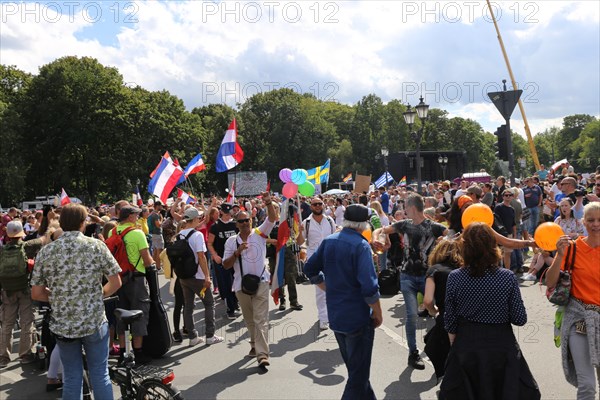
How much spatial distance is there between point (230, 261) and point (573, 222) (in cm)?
533

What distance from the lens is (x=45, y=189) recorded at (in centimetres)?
4494

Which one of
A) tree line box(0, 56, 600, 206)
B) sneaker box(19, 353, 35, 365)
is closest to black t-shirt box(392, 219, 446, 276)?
sneaker box(19, 353, 35, 365)

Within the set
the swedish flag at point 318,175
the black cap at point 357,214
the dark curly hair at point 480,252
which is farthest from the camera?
the swedish flag at point 318,175

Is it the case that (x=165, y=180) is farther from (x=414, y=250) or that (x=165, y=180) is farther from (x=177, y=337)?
(x=414, y=250)

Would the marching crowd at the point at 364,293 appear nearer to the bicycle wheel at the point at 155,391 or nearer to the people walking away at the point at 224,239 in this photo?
the bicycle wheel at the point at 155,391

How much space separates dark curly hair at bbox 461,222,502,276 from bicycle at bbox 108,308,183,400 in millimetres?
2646

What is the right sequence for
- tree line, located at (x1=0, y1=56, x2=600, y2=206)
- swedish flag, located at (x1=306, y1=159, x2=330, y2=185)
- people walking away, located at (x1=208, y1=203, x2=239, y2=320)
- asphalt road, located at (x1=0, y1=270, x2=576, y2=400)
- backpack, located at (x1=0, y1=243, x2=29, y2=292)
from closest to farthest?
asphalt road, located at (x1=0, y1=270, x2=576, y2=400), backpack, located at (x1=0, y1=243, x2=29, y2=292), people walking away, located at (x1=208, y1=203, x2=239, y2=320), swedish flag, located at (x1=306, y1=159, x2=330, y2=185), tree line, located at (x1=0, y1=56, x2=600, y2=206)

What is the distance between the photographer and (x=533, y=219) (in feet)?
46.4

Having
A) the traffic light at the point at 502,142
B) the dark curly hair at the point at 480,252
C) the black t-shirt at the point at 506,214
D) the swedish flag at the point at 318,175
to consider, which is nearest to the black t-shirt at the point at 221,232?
the black t-shirt at the point at 506,214

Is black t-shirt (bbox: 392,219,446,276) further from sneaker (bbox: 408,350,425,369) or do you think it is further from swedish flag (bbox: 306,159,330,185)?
swedish flag (bbox: 306,159,330,185)

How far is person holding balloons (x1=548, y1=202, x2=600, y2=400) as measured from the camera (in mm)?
4062

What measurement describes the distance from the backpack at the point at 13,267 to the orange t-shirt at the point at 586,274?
6208mm

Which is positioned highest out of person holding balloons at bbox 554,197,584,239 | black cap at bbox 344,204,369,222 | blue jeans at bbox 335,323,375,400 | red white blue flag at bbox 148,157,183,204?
red white blue flag at bbox 148,157,183,204

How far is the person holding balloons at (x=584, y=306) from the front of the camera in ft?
13.3
